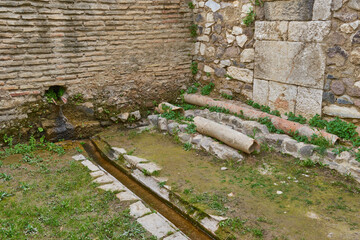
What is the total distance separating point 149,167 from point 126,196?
2.75ft

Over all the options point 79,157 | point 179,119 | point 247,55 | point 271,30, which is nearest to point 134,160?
point 79,157

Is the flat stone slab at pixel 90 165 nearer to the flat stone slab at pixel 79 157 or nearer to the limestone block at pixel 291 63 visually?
the flat stone slab at pixel 79 157

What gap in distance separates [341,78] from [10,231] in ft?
15.4

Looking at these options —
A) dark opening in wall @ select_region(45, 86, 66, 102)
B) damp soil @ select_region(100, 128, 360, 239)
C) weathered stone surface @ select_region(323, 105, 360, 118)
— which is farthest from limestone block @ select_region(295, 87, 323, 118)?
dark opening in wall @ select_region(45, 86, 66, 102)

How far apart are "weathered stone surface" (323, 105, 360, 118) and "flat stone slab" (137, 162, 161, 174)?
9.00ft

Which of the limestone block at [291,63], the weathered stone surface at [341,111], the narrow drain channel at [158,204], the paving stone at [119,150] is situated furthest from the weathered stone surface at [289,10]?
the narrow drain channel at [158,204]

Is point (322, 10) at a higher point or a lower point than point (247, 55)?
higher

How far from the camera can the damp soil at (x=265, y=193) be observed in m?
3.39

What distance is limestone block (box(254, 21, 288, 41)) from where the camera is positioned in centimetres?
546

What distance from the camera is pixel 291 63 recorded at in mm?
5418

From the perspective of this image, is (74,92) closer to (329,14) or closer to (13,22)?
(13,22)

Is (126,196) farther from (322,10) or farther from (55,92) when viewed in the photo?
(322,10)

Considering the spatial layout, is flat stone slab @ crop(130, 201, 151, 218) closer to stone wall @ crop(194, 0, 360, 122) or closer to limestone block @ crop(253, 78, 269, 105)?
stone wall @ crop(194, 0, 360, 122)

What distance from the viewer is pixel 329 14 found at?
4.79 meters
